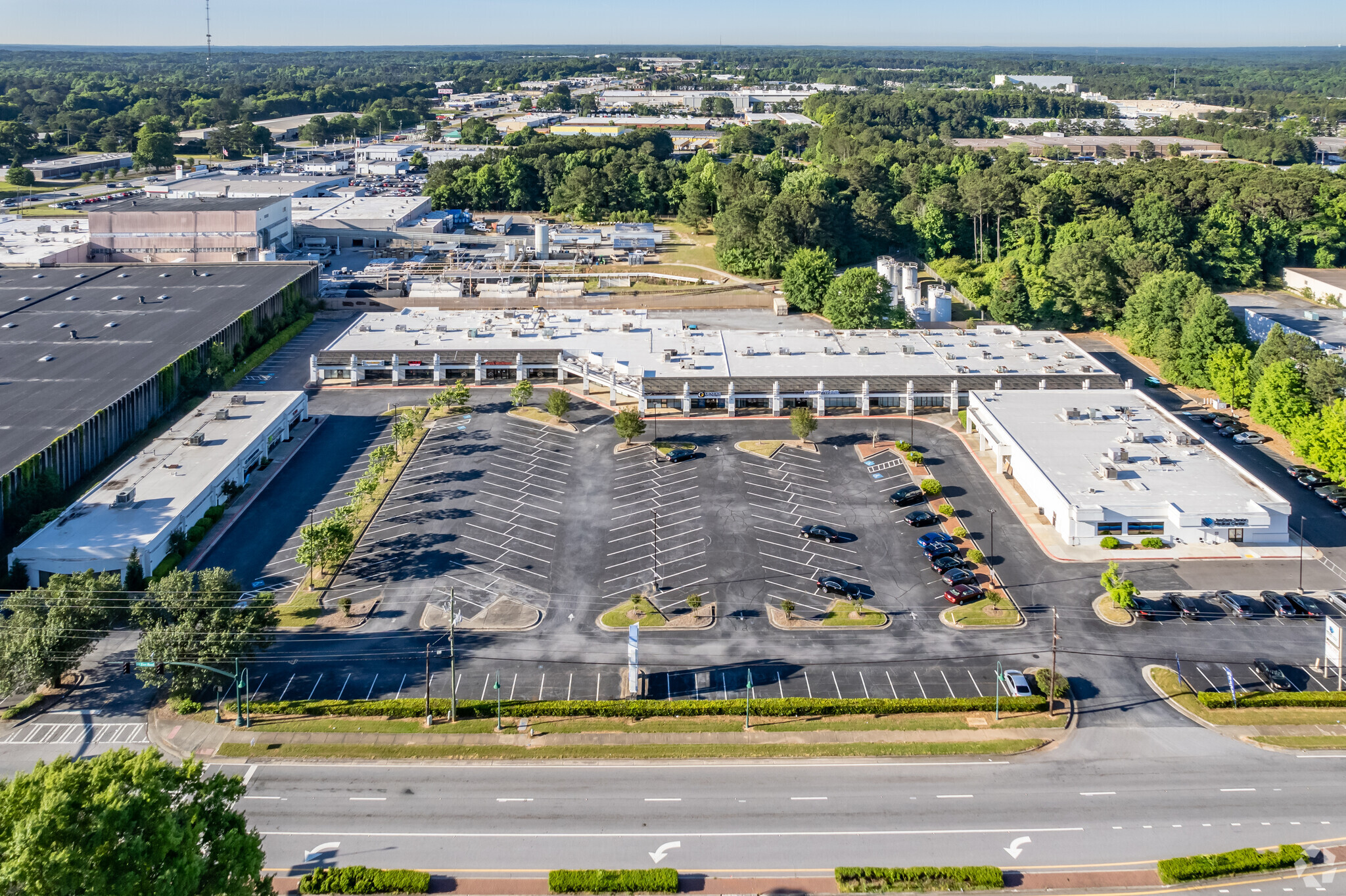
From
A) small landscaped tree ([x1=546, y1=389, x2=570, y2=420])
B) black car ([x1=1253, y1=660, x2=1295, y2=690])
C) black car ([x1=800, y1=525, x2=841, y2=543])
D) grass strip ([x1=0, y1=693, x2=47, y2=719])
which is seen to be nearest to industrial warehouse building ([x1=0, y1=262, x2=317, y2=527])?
grass strip ([x1=0, y1=693, x2=47, y2=719])

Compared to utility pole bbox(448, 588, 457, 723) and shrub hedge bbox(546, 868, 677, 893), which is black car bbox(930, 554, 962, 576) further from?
shrub hedge bbox(546, 868, 677, 893)

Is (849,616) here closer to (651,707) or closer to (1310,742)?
(651,707)

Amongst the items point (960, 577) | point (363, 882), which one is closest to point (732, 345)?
point (960, 577)

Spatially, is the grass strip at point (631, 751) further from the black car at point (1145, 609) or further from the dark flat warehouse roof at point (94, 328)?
the dark flat warehouse roof at point (94, 328)

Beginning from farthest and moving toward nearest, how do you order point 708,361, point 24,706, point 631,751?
point 708,361 → point 24,706 → point 631,751

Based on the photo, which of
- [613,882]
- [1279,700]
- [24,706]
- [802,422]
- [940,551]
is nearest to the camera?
[613,882]

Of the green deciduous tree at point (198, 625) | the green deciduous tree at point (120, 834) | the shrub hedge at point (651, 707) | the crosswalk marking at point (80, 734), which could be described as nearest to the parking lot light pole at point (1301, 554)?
the shrub hedge at point (651, 707)
